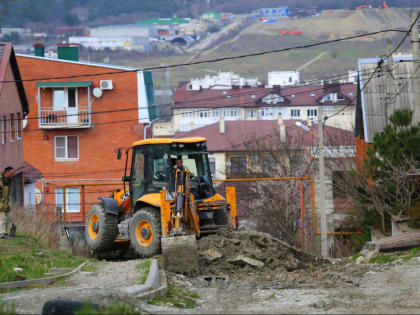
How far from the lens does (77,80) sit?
55625 millimetres

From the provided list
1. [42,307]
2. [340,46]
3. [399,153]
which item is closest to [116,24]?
[340,46]

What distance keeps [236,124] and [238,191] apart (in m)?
32.9

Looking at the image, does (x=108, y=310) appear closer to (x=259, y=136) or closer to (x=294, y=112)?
(x=259, y=136)

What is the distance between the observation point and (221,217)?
19984 millimetres

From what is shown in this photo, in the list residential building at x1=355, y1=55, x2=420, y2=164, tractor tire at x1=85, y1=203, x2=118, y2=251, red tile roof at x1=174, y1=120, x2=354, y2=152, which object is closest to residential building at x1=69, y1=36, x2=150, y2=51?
red tile roof at x1=174, y1=120, x2=354, y2=152

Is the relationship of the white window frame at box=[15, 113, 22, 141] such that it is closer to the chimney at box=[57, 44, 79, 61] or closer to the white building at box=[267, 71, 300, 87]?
the chimney at box=[57, 44, 79, 61]

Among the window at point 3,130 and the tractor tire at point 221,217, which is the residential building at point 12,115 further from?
the tractor tire at point 221,217

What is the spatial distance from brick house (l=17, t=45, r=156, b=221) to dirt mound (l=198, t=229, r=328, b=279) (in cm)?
3636

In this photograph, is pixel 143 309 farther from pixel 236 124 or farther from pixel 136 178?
pixel 236 124

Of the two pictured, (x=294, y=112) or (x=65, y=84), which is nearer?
(x=65, y=84)

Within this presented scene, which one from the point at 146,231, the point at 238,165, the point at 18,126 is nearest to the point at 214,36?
the point at 238,165

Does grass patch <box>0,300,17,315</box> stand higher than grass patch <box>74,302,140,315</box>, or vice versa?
grass patch <box>74,302,140,315</box>

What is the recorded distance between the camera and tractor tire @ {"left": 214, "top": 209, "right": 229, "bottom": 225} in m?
20.0

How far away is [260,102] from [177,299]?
83614 mm
